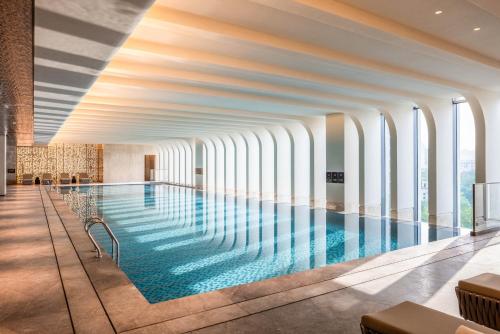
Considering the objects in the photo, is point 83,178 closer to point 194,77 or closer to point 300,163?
point 300,163

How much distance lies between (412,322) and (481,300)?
1020mm

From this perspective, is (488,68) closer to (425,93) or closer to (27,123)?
(425,93)

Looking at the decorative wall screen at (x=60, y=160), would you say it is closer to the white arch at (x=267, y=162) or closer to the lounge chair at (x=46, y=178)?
the lounge chair at (x=46, y=178)

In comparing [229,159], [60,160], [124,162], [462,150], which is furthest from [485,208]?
[60,160]

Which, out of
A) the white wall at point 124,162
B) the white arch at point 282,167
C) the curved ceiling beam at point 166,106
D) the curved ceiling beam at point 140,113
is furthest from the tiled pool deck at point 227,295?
the white wall at point 124,162

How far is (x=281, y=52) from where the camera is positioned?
20.1 ft

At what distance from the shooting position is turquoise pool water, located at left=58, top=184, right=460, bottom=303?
6.19m

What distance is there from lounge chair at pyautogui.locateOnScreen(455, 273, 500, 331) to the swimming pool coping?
1.32m

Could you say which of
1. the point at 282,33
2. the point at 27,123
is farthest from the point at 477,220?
the point at 27,123

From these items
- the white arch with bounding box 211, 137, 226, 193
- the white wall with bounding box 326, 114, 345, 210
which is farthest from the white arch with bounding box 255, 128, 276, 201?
the white wall with bounding box 326, 114, 345, 210

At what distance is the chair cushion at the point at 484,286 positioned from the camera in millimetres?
2893

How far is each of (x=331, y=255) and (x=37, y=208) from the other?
9137 millimetres

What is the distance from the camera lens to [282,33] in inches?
220

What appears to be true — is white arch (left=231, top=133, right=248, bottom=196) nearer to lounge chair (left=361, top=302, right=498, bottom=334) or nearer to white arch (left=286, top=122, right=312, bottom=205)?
white arch (left=286, top=122, right=312, bottom=205)
